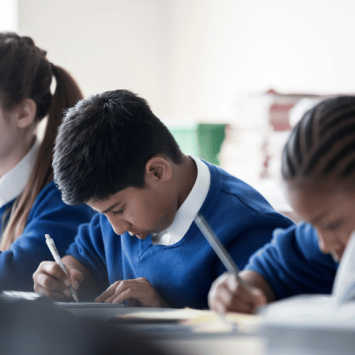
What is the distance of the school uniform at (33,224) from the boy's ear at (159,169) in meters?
0.30

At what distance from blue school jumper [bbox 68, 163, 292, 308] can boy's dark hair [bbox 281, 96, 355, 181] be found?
278mm

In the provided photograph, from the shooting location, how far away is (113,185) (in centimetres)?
64

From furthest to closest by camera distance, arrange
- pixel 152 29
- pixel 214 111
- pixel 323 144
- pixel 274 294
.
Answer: pixel 152 29, pixel 214 111, pixel 274 294, pixel 323 144

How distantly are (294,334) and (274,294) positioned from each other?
0.23m

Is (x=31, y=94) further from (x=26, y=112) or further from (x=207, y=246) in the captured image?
(x=207, y=246)

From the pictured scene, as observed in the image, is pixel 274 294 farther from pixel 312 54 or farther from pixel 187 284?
pixel 312 54

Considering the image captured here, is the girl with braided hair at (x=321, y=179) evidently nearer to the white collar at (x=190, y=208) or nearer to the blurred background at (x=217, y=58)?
the white collar at (x=190, y=208)

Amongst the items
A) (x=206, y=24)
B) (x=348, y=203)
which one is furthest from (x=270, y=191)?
(x=206, y=24)

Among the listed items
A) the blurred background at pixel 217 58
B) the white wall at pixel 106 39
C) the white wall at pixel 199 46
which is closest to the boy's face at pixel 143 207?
the blurred background at pixel 217 58

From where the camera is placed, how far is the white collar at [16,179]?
98 centimetres

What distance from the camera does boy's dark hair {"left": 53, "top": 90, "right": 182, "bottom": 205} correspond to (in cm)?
63

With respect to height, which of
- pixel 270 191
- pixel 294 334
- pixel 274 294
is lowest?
pixel 270 191

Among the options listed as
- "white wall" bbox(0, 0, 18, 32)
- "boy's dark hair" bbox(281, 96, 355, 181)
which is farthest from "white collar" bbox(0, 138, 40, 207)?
"white wall" bbox(0, 0, 18, 32)

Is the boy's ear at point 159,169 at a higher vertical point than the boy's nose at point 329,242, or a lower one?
lower
